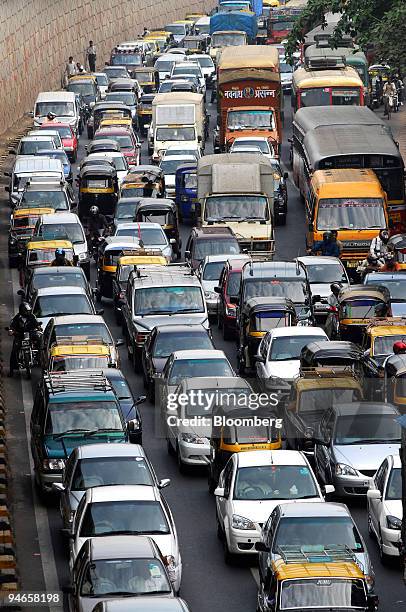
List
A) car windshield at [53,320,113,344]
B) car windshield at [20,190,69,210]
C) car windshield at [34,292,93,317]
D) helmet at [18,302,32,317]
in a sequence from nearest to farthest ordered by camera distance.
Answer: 1. car windshield at [53,320,113,344]
2. helmet at [18,302,32,317]
3. car windshield at [34,292,93,317]
4. car windshield at [20,190,69,210]

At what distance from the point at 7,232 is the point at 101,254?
34.6 feet

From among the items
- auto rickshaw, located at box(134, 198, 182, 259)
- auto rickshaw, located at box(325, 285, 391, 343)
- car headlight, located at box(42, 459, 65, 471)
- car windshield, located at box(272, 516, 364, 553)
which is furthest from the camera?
auto rickshaw, located at box(134, 198, 182, 259)

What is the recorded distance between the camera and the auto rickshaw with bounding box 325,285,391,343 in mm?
35750

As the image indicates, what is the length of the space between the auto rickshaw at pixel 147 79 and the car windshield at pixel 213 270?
142 ft

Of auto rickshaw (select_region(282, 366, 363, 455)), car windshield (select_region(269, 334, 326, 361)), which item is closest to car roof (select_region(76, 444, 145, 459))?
auto rickshaw (select_region(282, 366, 363, 455))

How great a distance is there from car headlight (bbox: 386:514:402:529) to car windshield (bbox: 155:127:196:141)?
3999 centimetres

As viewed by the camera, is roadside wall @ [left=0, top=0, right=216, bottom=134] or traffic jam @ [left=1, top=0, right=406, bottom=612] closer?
traffic jam @ [left=1, top=0, right=406, bottom=612]

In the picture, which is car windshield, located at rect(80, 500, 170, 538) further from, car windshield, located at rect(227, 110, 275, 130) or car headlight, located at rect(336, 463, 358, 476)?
car windshield, located at rect(227, 110, 275, 130)

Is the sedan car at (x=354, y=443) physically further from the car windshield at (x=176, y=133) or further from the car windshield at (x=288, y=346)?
the car windshield at (x=176, y=133)

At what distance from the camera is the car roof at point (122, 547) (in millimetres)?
20531

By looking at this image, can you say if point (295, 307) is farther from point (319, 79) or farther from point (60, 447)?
point (319, 79)

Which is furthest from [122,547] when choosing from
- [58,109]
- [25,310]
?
[58,109]

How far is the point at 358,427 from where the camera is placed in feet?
89.9

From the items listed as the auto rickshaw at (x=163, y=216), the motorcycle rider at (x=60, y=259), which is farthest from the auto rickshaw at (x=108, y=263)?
the auto rickshaw at (x=163, y=216)
